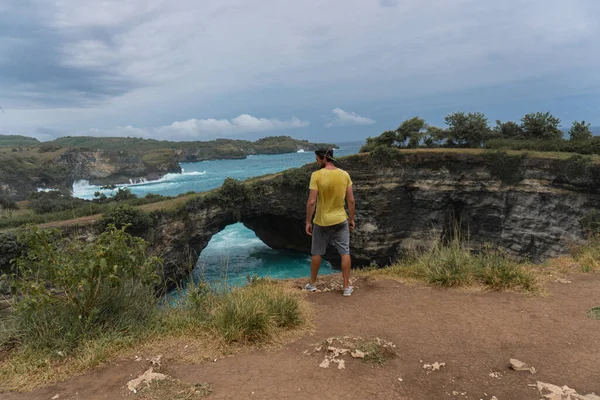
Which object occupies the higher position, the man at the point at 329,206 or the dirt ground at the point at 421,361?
the man at the point at 329,206

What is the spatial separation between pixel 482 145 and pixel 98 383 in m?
29.2

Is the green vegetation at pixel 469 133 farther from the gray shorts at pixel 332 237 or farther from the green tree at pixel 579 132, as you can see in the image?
the gray shorts at pixel 332 237

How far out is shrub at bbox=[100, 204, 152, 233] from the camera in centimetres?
1748

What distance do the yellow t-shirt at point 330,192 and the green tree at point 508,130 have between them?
26.4 metres

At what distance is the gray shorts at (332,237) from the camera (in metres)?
5.46

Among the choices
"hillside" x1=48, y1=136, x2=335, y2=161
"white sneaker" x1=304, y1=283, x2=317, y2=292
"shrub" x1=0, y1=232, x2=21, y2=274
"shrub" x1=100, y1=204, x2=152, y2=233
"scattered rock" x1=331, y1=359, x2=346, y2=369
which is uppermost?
"hillside" x1=48, y1=136, x2=335, y2=161

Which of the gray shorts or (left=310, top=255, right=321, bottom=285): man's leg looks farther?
(left=310, top=255, right=321, bottom=285): man's leg

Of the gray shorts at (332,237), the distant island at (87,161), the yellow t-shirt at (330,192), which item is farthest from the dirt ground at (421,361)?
the distant island at (87,161)

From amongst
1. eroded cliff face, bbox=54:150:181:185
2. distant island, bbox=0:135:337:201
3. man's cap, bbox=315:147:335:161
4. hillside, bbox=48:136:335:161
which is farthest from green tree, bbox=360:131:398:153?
hillside, bbox=48:136:335:161

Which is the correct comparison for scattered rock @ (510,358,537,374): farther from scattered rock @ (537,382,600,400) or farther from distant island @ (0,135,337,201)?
distant island @ (0,135,337,201)

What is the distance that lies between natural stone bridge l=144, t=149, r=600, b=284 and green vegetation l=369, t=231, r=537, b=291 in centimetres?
1487

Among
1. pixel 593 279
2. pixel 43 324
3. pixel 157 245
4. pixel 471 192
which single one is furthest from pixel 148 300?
pixel 471 192

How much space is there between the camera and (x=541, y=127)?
83.0 feet

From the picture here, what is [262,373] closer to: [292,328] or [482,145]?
[292,328]
